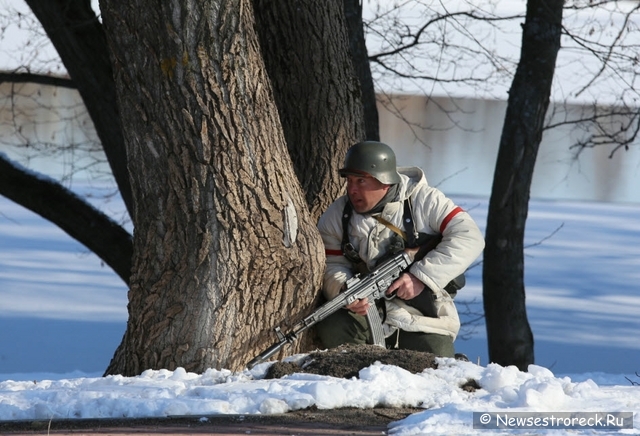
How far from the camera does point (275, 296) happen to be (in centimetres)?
509

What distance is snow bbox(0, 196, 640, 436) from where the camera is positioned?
4020 mm

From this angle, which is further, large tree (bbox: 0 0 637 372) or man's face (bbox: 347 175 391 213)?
man's face (bbox: 347 175 391 213)

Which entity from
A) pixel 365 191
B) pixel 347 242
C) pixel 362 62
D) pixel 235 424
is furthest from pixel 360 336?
pixel 362 62

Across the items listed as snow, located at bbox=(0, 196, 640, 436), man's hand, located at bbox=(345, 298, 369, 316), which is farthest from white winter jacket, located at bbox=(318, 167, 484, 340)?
snow, located at bbox=(0, 196, 640, 436)

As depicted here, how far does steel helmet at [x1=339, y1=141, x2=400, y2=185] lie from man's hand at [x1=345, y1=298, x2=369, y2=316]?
66cm

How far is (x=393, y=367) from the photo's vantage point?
4398 mm

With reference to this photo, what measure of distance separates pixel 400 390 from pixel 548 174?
1006 inches

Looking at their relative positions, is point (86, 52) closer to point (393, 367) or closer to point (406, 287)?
point (406, 287)

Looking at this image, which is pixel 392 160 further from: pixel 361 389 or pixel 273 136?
pixel 361 389

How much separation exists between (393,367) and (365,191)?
1.33 meters

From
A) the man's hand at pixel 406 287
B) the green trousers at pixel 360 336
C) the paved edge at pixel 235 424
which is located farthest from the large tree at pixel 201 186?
the paved edge at pixel 235 424

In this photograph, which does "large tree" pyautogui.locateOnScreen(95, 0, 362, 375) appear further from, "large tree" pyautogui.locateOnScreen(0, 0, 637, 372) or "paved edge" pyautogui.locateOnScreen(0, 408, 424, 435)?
"paved edge" pyautogui.locateOnScreen(0, 408, 424, 435)

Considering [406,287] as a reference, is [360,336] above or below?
below

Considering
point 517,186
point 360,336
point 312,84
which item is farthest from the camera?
point 517,186
